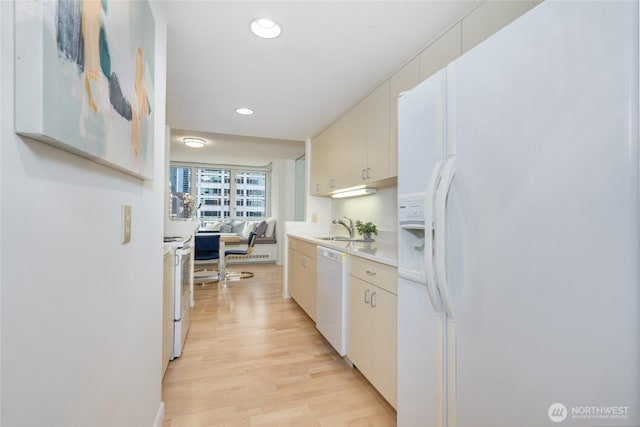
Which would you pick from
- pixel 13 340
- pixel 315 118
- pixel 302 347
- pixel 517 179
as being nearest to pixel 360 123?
pixel 315 118

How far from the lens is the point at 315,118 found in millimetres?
3080

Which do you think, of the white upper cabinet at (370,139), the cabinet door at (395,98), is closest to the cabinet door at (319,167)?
the white upper cabinet at (370,139)

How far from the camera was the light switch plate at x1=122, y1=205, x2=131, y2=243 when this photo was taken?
36.7 inches

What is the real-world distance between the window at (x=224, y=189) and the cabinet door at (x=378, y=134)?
5.05 metres

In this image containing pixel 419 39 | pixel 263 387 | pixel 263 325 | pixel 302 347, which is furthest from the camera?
pixel 263 325

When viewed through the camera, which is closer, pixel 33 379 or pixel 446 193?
pixel 33 379

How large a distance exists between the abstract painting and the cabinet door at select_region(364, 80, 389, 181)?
5.24ft

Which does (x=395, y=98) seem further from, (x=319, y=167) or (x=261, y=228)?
(x=261, y=228)

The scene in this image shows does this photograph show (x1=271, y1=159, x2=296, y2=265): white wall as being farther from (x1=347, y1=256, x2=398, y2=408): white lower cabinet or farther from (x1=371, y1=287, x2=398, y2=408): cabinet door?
(x1=371, y1=287, x2=398, y2=408): cabinet door

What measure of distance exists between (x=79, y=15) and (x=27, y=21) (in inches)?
7.4

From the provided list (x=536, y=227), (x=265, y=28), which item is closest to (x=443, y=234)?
(x=536, y=227)

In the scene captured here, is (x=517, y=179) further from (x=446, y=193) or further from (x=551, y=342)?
(x=551, y=342)

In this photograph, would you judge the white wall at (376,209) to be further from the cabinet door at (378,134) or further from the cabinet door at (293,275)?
the cabinet door at (293,275)

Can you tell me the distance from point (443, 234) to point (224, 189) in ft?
21.5
